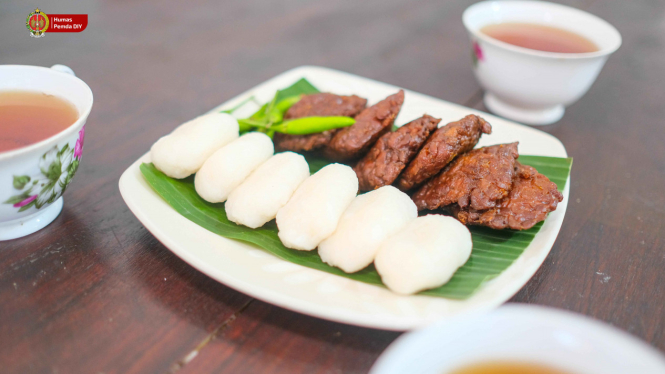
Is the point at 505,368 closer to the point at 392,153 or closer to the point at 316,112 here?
the point at 392,153

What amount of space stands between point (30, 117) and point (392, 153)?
1.81m

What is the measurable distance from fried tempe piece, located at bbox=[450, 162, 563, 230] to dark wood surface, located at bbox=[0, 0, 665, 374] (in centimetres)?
28

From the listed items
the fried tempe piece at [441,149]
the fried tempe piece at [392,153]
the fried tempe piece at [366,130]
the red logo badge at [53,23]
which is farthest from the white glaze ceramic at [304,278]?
the red logo badge at [53,23]

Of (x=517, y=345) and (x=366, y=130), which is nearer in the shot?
(x=517, y=345)

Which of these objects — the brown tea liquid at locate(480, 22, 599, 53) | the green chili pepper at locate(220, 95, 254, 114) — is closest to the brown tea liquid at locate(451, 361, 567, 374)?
the green chili pepper at locate(220, 95, 254, 114)

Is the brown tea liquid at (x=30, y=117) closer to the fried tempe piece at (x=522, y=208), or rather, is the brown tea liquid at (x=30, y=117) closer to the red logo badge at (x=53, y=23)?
the fried tempe piece at (x=522, y=208)

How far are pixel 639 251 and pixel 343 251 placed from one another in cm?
153

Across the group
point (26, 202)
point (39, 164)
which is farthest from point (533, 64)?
point (26, 202)

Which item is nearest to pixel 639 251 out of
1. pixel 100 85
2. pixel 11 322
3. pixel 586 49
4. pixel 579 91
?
pixel 579 91

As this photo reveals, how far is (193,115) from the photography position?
10.6 feet

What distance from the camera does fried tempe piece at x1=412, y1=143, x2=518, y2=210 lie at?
6.68ft

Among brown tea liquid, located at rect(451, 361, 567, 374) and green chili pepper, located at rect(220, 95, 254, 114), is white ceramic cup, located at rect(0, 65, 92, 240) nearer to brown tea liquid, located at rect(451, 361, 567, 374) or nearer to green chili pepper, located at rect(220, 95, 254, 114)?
green chili pepper, located at rect(220, 95, 254, 114)

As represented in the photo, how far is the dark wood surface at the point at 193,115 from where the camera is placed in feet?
5.32

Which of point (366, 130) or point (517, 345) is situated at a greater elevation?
point (517, 345)
